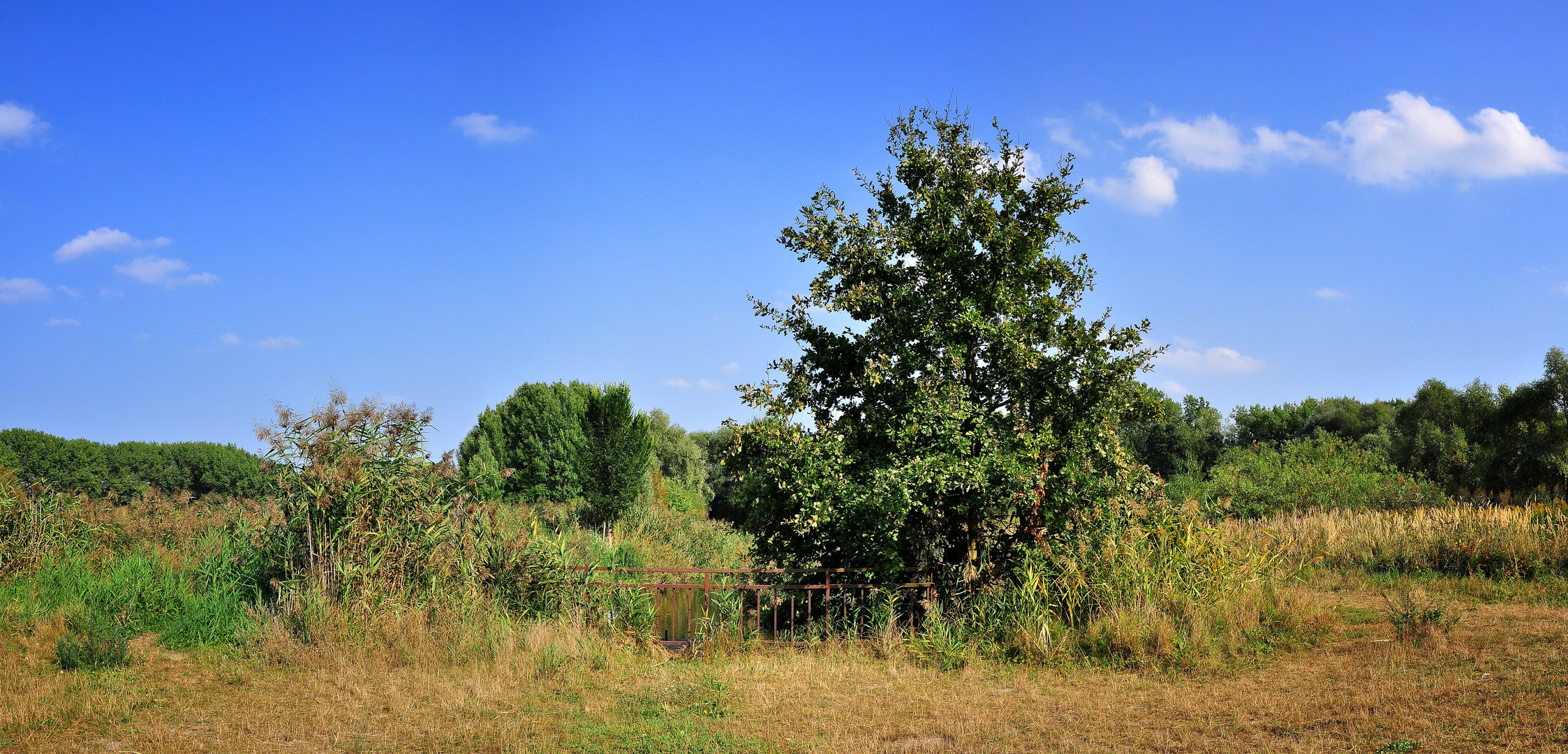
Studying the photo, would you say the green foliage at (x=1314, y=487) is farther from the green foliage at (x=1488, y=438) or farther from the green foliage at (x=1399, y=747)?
the green foliage at (x=1399, y=747)

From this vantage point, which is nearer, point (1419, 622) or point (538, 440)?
point (1419, 622)

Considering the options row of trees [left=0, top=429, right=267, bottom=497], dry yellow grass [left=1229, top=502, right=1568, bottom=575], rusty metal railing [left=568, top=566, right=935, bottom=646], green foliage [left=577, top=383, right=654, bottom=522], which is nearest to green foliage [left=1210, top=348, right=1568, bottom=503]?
dry yellow grass [left=1229, top=502, right=1568, bottom=575]

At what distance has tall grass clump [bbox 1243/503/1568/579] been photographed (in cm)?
1228

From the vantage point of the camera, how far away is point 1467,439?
30094 mm

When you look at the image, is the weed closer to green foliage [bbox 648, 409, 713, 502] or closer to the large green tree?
the large green tree

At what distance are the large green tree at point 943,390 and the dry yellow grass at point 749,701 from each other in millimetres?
1522

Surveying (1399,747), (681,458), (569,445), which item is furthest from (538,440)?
(1399,747)

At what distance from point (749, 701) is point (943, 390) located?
133 inches

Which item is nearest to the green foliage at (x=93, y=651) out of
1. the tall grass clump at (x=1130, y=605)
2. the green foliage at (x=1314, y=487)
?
the tall grass clump at (x=1130, y=605)

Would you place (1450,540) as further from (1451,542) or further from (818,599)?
(818,599)

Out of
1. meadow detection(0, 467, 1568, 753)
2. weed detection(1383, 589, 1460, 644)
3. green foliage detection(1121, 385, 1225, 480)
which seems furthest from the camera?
green foliage detection(1121, 385, 1225, 480)

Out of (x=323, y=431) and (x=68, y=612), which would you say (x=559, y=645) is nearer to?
(x=323, y=431)

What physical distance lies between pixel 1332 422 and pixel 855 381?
4659 cm

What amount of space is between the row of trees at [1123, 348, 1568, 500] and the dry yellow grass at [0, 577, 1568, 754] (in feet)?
36.7
